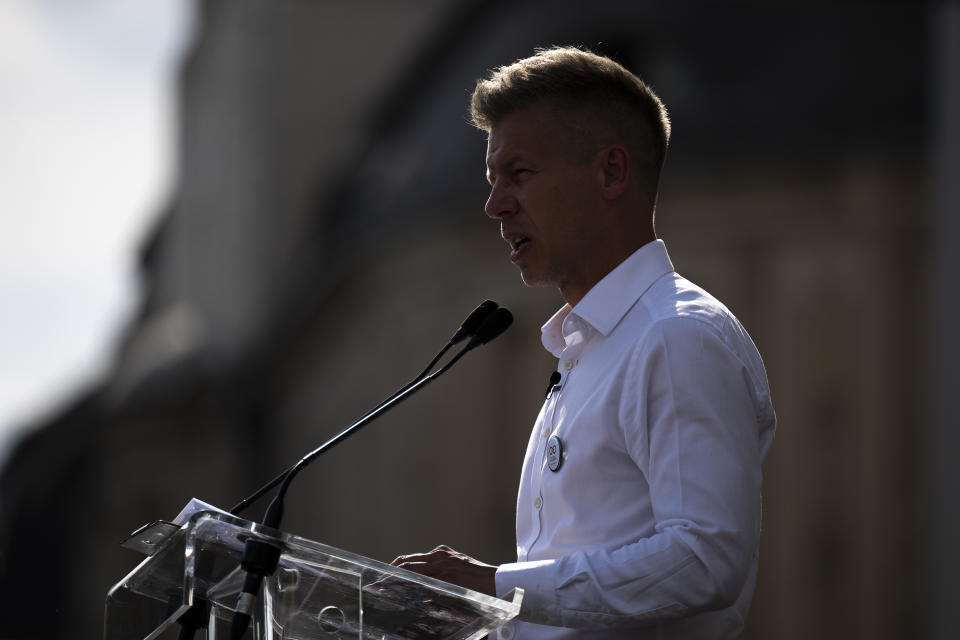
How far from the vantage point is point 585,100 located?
284cm

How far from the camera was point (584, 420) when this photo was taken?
2.61 metres

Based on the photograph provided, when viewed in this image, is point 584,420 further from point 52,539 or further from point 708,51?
point 52,539

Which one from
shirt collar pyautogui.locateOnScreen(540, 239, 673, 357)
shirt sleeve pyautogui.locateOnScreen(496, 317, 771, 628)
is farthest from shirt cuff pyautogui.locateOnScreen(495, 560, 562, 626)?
shirt collar pyautogui.locateOnScreen(540, 239, 673, 357)

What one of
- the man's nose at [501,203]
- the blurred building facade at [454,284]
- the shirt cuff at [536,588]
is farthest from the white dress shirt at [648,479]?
the blurred building facade at [454,284]

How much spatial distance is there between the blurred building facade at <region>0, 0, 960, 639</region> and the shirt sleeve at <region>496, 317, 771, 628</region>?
3.21 meters

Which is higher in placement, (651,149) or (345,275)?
(345,275)

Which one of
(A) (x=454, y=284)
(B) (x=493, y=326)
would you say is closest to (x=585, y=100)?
(B) (x=493, y=326)

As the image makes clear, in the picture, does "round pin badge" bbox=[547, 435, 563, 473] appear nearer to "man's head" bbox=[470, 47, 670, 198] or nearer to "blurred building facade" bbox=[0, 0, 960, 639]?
"man's head" bbox=[470, 47, 670, 198]

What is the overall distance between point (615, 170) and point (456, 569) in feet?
2.87

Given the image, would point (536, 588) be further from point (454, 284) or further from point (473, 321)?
point (454, 284)

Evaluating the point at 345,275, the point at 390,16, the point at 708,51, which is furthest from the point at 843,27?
the point at 390,16

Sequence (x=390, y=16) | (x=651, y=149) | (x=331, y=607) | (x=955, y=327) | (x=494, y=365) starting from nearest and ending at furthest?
(x=331, y=607)
(x=651, y=149)
(x=955, y=327)
(x=494, y=365)
(x=390, y=16)

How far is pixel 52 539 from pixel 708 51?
17.8 meters

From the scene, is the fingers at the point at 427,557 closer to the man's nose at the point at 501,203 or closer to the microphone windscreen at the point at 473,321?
the microphone windscreen at the point at 473,321
